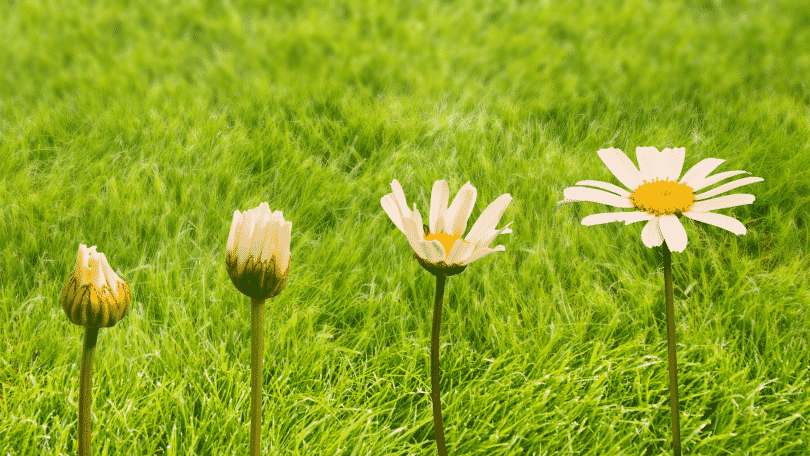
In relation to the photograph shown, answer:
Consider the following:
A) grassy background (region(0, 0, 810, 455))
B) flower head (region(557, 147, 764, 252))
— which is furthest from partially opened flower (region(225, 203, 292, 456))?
grassy background (region(0, 0, 810, 455))

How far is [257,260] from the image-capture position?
39.4 inches

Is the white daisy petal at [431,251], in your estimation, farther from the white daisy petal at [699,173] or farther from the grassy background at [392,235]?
the grassy background at [392,235]

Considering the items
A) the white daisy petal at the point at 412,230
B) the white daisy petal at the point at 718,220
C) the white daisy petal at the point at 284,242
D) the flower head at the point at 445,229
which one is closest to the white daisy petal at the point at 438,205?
the flower head at the point at 445,229

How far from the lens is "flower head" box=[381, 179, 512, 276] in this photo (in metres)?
1.06

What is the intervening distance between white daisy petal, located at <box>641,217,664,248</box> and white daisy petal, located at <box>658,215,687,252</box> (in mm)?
10

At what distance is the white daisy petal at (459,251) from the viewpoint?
3.46 feet

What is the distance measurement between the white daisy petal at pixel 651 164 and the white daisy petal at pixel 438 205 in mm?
432

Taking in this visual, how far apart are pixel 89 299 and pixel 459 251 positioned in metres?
0.52

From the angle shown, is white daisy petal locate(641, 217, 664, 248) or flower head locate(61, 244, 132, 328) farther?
white daisy petal locate(641, 217, 664, 248)

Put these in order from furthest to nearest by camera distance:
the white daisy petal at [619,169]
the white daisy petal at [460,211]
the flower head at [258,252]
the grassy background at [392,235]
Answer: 1. the grassy background at [392,235]
2. the white daisy petal at [619,169]
3. the white daisy petal at [460,211]
4. the flower head at [258,252]

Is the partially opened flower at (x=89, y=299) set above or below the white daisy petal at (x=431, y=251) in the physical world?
below

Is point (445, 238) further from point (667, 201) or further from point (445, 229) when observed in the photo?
point (667, 201)

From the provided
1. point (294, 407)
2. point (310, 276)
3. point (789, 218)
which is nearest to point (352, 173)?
point (310, 276)

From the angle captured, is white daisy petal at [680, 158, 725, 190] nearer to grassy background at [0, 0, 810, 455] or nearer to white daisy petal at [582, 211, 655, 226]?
white daisy petal at [582, 211, 655, 226]
